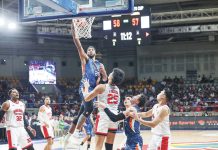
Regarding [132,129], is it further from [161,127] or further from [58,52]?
[58,52]

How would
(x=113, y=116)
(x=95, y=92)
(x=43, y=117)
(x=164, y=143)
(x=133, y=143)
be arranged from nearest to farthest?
(x=113, y=116)
(x=95, y=92)
(x=164, y=143)
(x=133, y=143)
(x=43, y=117)

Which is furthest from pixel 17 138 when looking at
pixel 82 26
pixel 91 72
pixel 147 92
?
pixel 147 92

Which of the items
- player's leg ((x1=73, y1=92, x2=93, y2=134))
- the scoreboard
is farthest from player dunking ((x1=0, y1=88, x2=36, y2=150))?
the scoreboard

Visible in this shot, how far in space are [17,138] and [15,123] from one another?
36 centimetres

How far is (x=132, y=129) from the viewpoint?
8758 mm

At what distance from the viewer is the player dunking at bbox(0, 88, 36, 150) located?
9.25m

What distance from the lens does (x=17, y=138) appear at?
9.35 m

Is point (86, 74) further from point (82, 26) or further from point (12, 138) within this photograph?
point (12, 138)

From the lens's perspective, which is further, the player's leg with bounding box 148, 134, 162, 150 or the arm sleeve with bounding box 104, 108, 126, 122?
the player's leg with bounding box 148, 134, 162, 150

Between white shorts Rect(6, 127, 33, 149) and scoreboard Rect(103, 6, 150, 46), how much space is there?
13.8 metres

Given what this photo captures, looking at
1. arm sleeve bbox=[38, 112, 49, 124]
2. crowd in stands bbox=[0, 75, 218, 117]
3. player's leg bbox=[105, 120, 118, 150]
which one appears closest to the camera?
player's leg bbox=[105, 120, 118, 150]

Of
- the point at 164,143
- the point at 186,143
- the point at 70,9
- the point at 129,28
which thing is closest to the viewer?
the point at 164,143

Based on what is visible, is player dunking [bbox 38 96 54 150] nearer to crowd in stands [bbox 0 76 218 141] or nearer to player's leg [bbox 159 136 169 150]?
player's leg [bbox 159 136 169 150]

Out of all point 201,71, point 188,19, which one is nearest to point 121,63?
point 201,71
